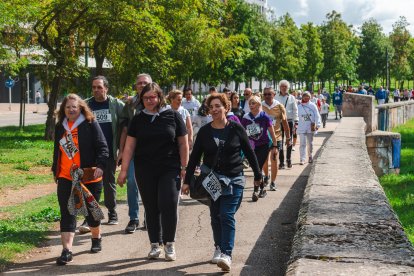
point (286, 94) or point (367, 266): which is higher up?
point (286, 94)

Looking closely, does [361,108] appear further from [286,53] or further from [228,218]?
[286,53]

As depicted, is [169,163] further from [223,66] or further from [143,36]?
[223,66]

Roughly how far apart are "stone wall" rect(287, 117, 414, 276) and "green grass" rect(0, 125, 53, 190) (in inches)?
284

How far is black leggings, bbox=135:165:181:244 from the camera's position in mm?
7258

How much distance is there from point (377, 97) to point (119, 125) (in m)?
31.9

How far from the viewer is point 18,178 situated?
14.5m

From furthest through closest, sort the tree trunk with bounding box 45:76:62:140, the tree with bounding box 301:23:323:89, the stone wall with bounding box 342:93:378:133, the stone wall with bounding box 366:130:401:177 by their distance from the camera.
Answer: the tree with bounding box 301:23:323:89
the tree trunk with bounding box 45:76:62:140
the stone wall with bounding box 342:93:378:133
the stone wall with bounding box 366:130:401:177

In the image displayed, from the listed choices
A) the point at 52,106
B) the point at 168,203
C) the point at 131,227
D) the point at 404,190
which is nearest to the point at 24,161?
the point at 52,106

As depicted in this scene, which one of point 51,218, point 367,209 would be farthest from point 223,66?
point 367,209

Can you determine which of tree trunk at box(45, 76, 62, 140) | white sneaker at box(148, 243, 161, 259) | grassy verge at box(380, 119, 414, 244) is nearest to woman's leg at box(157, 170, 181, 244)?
white sneaker at box(148, 243, 161, 259)

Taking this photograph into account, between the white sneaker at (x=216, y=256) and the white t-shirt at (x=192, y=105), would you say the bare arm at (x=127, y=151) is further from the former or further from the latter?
the white t-shirt at (x=192, y=105)

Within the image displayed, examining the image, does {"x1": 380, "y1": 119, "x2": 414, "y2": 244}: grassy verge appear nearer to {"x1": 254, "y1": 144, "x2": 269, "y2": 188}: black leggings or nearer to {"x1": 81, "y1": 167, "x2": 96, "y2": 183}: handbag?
{"x1": 254, "y1": 144, "x2": 269, "y2": 188}: black leggings

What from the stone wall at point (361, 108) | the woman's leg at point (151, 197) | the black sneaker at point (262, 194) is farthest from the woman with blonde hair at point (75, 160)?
the stone wall at point (361, 108)

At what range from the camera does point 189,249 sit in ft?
25.4
